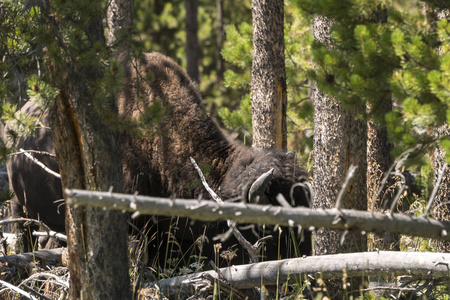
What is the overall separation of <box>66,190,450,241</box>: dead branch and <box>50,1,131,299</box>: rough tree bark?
3.15 feet

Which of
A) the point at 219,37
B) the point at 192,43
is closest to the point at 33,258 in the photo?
the point at 192,43

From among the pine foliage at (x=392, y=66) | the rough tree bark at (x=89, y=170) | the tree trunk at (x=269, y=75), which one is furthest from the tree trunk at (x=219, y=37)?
the pine foliage at (x=392, y=66)

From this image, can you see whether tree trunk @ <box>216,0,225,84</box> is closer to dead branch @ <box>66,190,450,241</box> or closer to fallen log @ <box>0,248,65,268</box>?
fallen log @ <box>0,248,65,268</box>

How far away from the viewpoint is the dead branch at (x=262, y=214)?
98.0 inches

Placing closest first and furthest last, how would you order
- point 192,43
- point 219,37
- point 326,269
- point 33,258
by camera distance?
point 326,269, point 33,258, point 192,43, point 219,37

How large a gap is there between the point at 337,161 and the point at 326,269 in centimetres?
105

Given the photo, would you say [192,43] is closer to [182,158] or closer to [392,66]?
[182,158]

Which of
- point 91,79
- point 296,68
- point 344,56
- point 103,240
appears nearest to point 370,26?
point 344,56

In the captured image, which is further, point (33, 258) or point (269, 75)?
point (269, 75)

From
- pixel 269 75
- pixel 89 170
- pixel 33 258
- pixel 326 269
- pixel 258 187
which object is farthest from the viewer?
pixel 269 75

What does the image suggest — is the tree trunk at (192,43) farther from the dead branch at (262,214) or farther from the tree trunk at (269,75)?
the dead branch at (262,214)

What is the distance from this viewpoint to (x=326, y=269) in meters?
4.04

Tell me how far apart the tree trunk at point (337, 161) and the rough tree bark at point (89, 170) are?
196 cm

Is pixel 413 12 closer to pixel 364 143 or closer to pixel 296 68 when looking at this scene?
pixel 364 143
